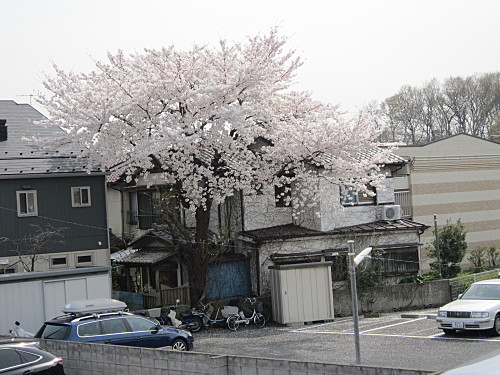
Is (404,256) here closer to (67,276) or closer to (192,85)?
(192,85)

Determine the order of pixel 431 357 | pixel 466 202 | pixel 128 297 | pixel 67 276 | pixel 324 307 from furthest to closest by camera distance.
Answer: pixel 466 202, pixel 128 297, pixel 324 307, pixel 67 276, pixel 431 357

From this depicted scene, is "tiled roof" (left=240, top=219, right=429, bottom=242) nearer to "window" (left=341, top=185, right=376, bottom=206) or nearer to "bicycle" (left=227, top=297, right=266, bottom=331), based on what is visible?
"window" (left=341, top=185, right=376, bottom=206)

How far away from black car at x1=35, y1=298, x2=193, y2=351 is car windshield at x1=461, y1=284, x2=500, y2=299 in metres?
8.26

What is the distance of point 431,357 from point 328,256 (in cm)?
1257

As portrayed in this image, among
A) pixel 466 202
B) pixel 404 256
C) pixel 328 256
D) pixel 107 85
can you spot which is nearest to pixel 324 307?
pixel 328 256

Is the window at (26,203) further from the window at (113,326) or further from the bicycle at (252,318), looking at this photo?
the window at (113,326)

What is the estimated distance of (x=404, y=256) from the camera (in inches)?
1182

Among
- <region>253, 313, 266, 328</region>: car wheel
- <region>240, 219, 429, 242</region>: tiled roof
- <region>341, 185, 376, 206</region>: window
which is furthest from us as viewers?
<region>341, 185, 376, 206</region>: window

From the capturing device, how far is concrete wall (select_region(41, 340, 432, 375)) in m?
10.6

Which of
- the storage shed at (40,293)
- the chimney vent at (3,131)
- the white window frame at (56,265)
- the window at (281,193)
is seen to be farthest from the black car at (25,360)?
the window at (281,193)

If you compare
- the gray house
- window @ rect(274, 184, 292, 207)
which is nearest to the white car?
window @ rect(274, 184, 292, 207)

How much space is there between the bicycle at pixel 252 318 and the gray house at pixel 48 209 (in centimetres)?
614

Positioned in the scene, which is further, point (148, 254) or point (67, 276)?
point (148, 254)

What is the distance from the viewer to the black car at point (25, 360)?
11477mm
